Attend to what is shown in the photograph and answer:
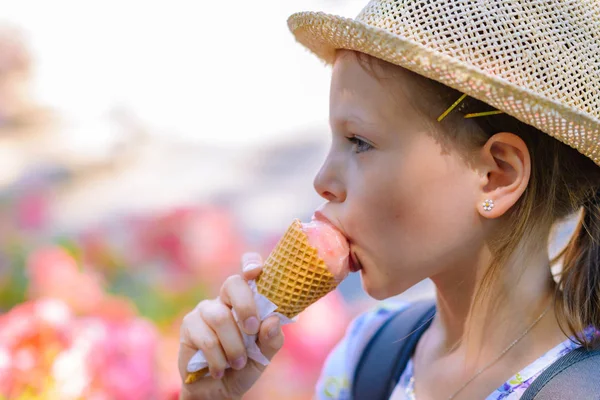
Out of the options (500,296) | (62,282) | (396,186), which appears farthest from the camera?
Answer: (62,282)

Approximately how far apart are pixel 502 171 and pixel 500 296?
0.28m

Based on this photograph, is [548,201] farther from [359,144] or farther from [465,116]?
[359,144]

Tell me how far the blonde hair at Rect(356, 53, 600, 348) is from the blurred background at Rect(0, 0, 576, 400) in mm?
868

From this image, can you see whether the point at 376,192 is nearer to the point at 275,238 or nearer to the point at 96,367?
the point at 96,367

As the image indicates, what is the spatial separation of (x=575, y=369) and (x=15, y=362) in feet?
4.41

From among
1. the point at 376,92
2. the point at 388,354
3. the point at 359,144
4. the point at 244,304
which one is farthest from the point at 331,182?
the point at 388,354

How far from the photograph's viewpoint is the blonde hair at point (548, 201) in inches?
50.1

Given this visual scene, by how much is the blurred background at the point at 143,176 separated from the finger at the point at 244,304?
673 mm

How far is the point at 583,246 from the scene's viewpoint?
57.6 inches

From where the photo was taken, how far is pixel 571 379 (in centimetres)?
124

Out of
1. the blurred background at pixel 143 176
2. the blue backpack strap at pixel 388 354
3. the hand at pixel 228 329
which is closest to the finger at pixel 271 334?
the hand at pixel 228 329

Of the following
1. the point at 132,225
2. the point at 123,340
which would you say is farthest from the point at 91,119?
the point at 123,340

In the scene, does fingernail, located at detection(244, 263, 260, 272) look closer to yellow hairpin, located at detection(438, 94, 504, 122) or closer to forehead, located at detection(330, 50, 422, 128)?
forehead, located at detection(330, 50, 422, 128)

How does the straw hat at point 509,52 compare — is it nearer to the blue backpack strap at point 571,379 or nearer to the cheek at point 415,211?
the cheek at point 415,211
